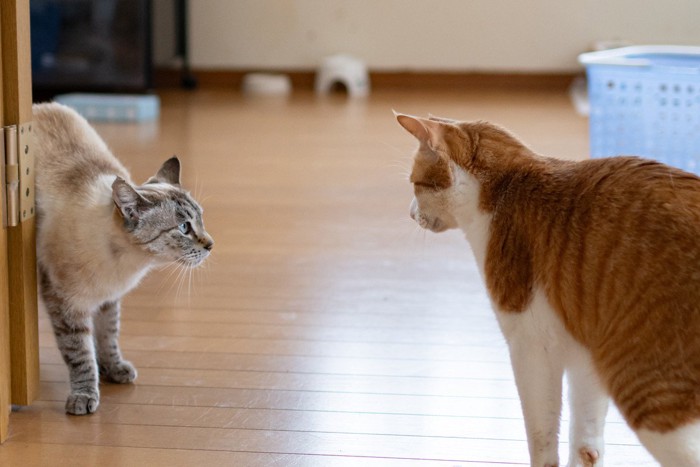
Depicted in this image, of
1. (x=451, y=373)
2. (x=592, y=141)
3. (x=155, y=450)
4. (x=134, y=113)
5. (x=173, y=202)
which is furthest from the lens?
(x=134, y=113)

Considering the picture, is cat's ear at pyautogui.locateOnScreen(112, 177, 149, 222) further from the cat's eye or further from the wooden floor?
the wooden floor

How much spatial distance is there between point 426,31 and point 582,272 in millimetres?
5140

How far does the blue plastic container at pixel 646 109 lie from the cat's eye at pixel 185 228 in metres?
1.72

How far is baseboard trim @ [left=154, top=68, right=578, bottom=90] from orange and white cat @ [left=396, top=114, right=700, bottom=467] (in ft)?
16.0

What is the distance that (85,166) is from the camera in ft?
6.51

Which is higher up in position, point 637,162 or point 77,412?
point 637,162

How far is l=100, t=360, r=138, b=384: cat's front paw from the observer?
2061mm

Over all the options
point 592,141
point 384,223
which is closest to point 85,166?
point 384,223

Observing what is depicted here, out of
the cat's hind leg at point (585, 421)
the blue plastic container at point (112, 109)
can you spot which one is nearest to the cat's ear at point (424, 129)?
the cat's hind leg at point (585, 421)

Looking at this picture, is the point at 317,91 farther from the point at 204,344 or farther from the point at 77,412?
the point at 77,412

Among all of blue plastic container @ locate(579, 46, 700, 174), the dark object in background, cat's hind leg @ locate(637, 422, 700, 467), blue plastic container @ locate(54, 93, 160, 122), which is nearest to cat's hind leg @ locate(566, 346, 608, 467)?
cat's hind leg @ locate(637, 422, 700, 467)

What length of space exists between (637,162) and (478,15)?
5055mm

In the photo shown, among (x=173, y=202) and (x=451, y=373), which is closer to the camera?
(x=173, y=202)

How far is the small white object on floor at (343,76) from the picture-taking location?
6195mm
